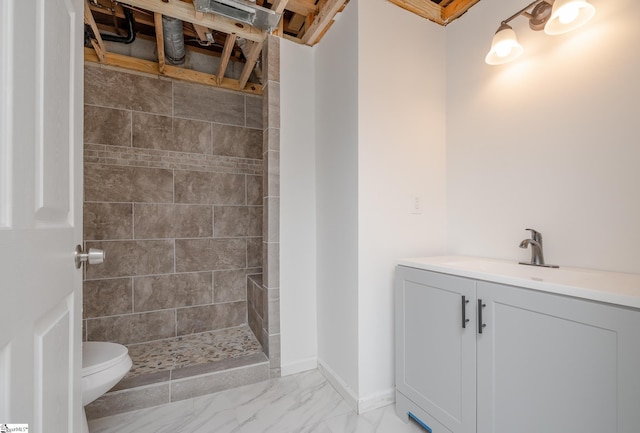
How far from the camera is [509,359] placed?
1.14 metres

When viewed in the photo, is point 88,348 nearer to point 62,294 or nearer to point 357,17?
point 62,294

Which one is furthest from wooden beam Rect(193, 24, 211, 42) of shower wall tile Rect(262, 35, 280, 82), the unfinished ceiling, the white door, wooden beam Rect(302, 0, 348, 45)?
the white door

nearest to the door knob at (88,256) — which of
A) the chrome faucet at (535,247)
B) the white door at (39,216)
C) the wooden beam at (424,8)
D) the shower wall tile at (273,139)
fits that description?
the white door at (39,216)

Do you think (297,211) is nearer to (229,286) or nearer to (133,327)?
(229,286)

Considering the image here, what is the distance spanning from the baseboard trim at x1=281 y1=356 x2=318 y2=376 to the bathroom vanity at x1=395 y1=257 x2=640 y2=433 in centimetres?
74

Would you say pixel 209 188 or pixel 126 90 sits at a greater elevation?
pixel 126 90

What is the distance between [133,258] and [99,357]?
1274 mm

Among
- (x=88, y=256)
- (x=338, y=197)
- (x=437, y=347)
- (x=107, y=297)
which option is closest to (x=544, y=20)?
(x=338, y=197)

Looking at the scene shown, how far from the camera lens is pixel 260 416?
1.67m

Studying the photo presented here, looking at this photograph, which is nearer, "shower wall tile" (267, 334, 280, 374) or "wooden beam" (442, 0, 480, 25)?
"wooden beam" (442, 0, 480, 25)

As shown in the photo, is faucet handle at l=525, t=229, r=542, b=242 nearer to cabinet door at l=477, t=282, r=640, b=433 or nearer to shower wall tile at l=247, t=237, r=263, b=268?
cabinet door at l=477, t=282, r=640, b=433

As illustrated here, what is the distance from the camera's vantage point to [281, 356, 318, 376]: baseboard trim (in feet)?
6.93

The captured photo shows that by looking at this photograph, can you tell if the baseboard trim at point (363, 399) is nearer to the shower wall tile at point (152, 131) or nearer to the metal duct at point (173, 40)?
the shower wall tile at point (152, 131)

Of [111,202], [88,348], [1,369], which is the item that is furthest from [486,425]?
[111,202]
